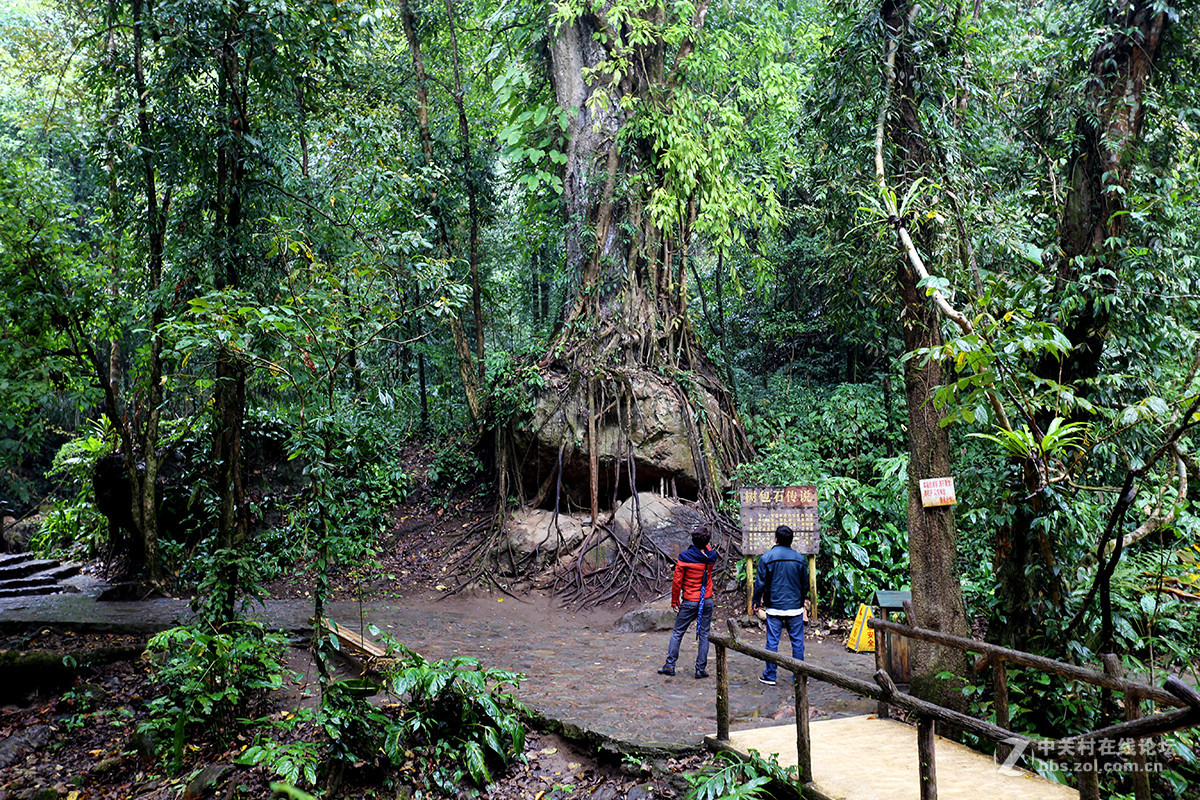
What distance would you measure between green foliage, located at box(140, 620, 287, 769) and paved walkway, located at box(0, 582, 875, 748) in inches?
52.9

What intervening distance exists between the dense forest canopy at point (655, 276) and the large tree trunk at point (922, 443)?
33mm

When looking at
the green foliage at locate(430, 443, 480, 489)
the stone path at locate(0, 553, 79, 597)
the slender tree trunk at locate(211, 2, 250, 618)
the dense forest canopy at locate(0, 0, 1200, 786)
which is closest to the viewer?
the dense forest canopy at locate(0, 0, 1200, 786)

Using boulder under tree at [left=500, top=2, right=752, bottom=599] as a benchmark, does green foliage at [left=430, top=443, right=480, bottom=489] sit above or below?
below

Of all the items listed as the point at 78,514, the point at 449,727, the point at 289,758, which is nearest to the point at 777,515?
the point at 449,727

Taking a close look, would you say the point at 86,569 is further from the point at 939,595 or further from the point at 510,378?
the point at 939,595

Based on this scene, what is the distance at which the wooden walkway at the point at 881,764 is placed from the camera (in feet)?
13.8

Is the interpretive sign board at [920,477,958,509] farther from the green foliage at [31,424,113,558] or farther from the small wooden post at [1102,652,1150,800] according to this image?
the green foliage at [31,424,113,558]

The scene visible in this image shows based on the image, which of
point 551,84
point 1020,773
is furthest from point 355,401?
point 551,84

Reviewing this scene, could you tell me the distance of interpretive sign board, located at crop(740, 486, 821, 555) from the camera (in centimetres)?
990

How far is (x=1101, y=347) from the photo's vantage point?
218 inches

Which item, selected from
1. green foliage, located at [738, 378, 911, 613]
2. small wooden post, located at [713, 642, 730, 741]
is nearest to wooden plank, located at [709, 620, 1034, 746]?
small wooden post, located at [713, 642, 730, 741]

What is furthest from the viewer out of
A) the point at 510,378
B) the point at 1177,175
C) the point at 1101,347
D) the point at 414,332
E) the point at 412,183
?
the point at 414,332

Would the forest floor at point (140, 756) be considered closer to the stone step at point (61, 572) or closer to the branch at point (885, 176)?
the branch at point (885, 176)

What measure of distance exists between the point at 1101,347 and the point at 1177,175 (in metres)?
2.24
